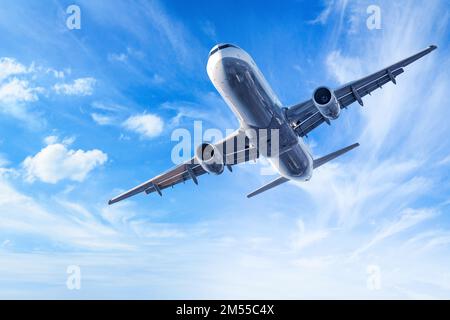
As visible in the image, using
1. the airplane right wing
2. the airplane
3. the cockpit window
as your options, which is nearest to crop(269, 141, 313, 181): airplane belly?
the airplane

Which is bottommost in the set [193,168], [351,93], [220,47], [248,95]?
[193,168]

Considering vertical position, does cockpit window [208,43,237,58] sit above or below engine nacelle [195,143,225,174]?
above

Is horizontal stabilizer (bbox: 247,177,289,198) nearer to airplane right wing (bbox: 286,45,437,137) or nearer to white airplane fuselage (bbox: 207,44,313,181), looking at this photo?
airplane right wing (bbox: 286,45,437,137)

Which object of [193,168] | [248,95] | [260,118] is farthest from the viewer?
[193,168]

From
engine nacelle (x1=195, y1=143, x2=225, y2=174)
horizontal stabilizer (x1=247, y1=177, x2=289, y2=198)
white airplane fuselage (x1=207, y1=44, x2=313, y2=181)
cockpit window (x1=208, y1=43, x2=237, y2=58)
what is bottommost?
horizontal stabilizer (x1=247, y1=177, x2=289, y2=198)

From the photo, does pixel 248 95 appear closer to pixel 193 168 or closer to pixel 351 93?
pixel 351 93

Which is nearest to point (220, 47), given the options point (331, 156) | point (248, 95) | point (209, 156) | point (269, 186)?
point (248, 95)
